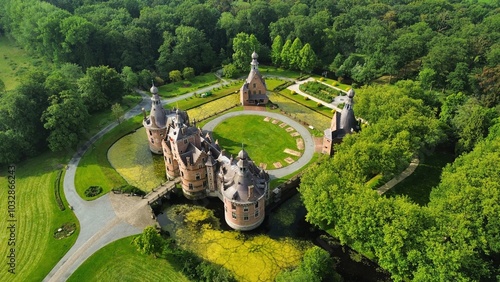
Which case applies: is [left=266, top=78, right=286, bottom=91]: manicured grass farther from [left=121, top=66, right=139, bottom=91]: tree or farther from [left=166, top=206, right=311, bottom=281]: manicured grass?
[left=166, top=206, right=311, bottom=281]: manicured grass

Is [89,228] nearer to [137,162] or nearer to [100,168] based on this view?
[100,168]

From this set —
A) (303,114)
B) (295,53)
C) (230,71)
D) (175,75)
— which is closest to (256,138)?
(303,114)

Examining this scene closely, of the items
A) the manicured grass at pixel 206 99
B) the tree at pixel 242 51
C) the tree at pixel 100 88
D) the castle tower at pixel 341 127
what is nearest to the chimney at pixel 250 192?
the castle tower at pixel 341 127

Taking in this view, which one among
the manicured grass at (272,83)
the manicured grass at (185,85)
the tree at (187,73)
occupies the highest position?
the tree at (187,73)

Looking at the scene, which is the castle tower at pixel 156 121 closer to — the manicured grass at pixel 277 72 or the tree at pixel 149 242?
the tree at pixel 149 242

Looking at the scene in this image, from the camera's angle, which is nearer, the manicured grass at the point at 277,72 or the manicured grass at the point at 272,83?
the manicured grass at the point at 272,83

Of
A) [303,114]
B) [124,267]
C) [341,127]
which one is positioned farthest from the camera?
[303,114]
